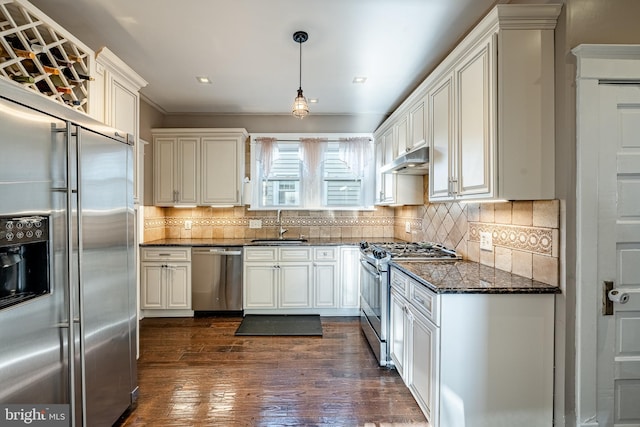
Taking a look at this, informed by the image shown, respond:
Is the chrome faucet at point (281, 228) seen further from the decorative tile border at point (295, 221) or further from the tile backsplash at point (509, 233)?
the tile backsplash at point (509, 233)

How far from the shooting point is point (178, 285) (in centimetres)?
380

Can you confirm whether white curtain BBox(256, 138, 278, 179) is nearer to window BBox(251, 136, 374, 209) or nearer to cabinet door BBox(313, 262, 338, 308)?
window BBox(251, 136, 374, 209)

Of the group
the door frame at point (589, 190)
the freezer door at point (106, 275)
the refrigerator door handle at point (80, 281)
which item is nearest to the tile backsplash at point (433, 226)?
the door frame at point (589, 190)

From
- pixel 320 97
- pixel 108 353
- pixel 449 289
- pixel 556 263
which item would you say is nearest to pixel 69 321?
pixel 108 353

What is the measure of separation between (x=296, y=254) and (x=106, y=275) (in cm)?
229

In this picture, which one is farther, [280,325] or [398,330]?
[280,325]

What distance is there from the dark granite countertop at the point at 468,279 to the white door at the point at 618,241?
298 millimetres

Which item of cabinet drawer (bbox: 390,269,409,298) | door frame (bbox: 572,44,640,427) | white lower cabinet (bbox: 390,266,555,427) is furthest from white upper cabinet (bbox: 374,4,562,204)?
cabinet drawer (bbox: 390,269,409,298)

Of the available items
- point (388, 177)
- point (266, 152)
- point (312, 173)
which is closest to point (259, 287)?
point (312, 173)

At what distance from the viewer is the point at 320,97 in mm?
3750

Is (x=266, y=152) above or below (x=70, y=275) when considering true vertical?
above

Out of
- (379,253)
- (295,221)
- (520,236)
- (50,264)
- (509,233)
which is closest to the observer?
(50,264)

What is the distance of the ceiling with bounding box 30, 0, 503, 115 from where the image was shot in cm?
207

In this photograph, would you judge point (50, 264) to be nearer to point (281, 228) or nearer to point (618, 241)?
point (618, 241)
